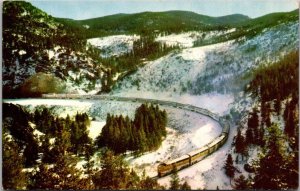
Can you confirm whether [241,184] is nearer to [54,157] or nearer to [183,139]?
[183,139]

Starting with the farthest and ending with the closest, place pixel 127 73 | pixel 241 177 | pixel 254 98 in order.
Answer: pixel 127 73
pixel 254 98
pixel 241 177

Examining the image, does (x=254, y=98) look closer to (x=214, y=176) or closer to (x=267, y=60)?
(x=267, y=60)

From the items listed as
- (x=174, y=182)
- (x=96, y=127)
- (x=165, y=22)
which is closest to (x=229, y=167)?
(x=174, y=182)

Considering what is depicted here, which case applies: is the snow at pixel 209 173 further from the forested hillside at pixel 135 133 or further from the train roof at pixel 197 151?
the forested hillside at pixel 135 133

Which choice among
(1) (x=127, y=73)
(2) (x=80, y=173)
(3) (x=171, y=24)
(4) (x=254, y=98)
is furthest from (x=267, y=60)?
(2) (x=80, y=173)

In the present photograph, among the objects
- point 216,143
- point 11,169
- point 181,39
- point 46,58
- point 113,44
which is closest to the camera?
point 11,169

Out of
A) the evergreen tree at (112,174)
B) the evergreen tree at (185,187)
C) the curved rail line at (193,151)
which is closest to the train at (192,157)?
the curved rail line at (193,151)
